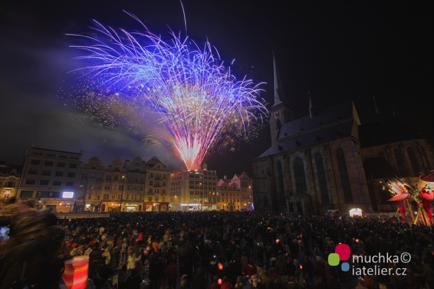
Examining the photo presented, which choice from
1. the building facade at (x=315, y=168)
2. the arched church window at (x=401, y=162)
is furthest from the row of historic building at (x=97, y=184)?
the arched church window at (x=401, y=162)

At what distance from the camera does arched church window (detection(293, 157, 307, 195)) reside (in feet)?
169

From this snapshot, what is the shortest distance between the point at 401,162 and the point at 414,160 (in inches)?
81.3

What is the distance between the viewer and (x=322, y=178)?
157 feet

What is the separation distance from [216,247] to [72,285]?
26.8 ft

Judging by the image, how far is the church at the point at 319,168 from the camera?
42.2 m

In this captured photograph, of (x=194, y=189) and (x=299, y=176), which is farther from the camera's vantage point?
(x=194, y=189)

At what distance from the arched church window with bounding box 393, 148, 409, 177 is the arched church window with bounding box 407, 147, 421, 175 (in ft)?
3.90

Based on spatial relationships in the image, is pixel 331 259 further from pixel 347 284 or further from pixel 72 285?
pixel 72 285

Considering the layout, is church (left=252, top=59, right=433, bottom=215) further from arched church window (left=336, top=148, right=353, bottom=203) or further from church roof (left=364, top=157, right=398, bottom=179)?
church roof (left=364, top=157, right=398, bottom=179)

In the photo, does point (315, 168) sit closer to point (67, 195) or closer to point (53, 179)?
point (67, 195)

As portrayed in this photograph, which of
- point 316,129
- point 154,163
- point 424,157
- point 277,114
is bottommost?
point 424,157

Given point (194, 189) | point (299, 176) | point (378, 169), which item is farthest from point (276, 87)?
point (194, 189)

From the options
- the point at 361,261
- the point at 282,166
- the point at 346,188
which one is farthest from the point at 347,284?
the point at 282,166

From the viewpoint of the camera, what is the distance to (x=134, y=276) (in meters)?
6.61
